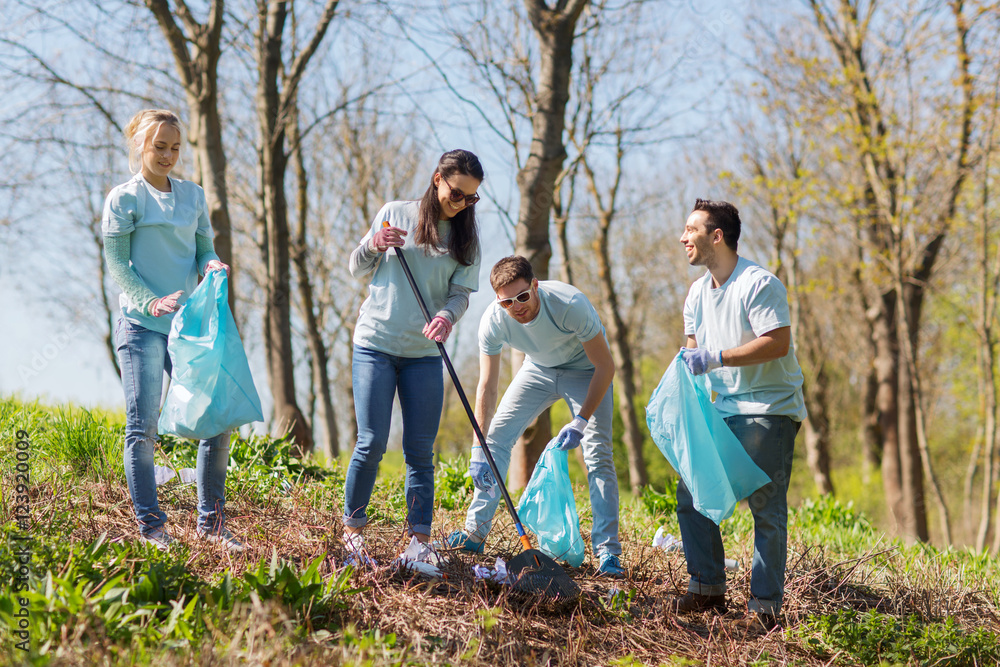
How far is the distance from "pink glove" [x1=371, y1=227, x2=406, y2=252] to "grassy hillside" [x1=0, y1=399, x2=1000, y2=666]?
1278 mm

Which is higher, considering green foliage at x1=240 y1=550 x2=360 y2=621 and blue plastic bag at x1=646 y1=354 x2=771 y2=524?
blue plastic bag at x1=646 y1=354 x2=771 y2=524

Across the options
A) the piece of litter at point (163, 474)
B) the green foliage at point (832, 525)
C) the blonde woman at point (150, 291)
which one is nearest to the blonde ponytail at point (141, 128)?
the blonde woman at point (150, 291)

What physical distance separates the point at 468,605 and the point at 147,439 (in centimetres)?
151

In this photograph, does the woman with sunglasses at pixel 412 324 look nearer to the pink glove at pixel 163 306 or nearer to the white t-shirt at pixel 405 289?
the white t-shirt at pixel 405 289

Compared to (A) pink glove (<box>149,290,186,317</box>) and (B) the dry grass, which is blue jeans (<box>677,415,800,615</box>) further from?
(A) pink glove (<box>149,290,186,317</box>)

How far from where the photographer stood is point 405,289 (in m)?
3.28

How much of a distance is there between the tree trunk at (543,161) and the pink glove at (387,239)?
117 inches

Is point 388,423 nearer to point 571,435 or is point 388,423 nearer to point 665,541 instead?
point 571,435

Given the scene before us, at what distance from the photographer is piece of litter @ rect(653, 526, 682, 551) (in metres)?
4.32

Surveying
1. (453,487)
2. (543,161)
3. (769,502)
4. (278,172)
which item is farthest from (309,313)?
(769,502)

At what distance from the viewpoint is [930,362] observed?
56.9 ft

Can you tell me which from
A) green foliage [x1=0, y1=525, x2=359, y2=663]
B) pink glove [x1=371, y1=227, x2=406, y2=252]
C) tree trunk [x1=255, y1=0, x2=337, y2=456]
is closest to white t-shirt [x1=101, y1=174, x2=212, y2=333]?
pink glove [x1=371, y1=227, x2=406, y2=252]

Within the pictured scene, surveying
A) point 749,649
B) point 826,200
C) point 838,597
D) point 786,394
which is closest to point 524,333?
point 786,394

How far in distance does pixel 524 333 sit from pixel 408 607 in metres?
1.46
